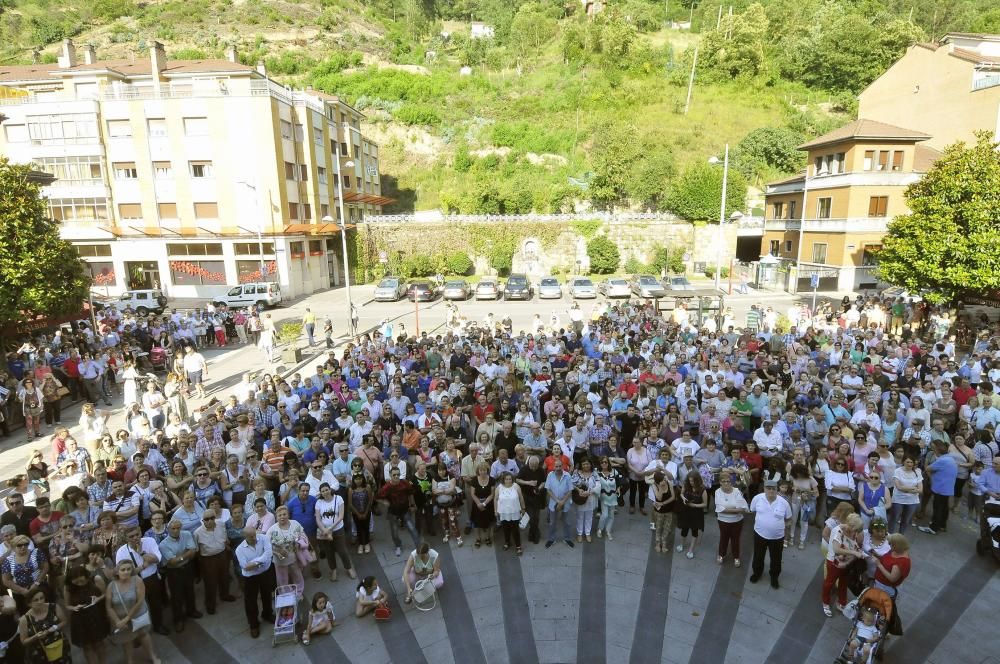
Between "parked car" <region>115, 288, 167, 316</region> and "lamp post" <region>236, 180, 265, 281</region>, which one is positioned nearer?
"parked car" <region>115, 288, 167, 316</region>

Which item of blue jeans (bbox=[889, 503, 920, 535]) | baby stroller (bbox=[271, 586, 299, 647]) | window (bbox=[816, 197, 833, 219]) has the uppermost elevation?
window (bbox=[816, 197, 833, 219])

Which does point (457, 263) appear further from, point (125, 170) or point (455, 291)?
point (125, 170)

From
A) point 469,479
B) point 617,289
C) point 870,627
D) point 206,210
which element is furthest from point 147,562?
point 206,210

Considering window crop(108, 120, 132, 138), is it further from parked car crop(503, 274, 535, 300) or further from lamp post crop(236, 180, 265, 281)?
parked car crop(503, 274, 535, 300)

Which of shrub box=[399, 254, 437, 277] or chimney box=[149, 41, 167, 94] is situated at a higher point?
chimney box=[149, 41, 167, 94]

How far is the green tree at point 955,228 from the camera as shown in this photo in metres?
17.8

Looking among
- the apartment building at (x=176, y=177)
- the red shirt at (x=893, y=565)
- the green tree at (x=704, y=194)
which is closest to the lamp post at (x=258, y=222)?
the apartment building at (x=176, y=177)

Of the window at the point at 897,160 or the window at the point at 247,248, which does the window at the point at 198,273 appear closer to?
the window at the point at 247,248

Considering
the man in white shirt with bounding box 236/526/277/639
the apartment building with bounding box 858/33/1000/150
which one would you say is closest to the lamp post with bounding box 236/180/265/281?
the man in white shirt with bounding box 236/526/277/639

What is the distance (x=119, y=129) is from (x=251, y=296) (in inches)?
668

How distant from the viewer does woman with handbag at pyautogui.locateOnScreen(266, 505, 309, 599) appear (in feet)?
22.0

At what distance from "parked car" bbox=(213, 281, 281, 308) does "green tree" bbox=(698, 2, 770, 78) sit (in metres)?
59.5

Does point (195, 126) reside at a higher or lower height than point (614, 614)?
higher

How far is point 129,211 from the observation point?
124 ft
